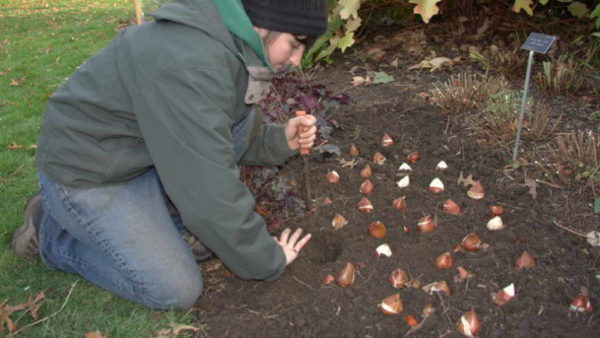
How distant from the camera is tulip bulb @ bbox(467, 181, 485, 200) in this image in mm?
2694

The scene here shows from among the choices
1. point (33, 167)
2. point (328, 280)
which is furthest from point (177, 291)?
point (33, 167)

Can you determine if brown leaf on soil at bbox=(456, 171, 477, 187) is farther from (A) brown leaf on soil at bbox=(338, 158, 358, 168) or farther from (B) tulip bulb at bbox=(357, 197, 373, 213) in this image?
(A) brown leaf on soil at bbox=(338, 158, 358, 168)

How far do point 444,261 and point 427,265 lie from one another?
3.5 inches

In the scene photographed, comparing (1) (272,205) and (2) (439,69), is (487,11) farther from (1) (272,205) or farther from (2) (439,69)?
(1) (272,205)

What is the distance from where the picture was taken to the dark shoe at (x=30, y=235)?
261cm

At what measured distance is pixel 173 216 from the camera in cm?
277

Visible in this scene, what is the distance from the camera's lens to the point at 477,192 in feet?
8.84

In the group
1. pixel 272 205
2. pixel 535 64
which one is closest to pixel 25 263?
pixel 272 205

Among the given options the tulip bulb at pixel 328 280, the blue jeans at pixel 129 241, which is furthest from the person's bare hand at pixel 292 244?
the blue jeans at pixel 129 241

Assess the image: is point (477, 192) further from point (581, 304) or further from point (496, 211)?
point (581, 304)

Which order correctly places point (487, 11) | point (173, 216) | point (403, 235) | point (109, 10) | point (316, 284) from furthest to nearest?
1. point (109, 10)
2. point (487, 11)
3. point (173, 216)
4. point (403, 235)
5. point (316, 284)

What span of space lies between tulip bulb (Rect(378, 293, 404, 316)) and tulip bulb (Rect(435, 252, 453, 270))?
30 cm

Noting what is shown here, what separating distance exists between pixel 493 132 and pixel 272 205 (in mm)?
1425

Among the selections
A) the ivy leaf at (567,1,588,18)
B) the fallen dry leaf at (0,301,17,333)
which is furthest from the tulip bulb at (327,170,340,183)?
the ivy leaf at (567,1,588,18)
